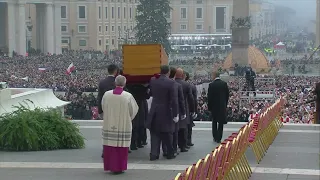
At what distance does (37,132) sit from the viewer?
12328mm

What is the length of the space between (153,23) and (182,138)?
67.1 meters

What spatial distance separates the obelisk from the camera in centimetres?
5497

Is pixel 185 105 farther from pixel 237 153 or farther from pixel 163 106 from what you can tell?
pixel 237 153

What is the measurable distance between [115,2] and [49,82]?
62.4 metres

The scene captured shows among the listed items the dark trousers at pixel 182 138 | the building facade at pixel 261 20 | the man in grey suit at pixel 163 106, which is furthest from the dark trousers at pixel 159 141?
the building facade at pixel 261 20

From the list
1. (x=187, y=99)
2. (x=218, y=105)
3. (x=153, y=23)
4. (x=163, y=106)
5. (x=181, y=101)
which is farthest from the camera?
(x=153, y=23)

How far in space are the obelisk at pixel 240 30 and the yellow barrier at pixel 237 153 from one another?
39794 mm

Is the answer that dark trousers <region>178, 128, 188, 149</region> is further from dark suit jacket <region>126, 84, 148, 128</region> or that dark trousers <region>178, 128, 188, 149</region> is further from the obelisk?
the obelisk

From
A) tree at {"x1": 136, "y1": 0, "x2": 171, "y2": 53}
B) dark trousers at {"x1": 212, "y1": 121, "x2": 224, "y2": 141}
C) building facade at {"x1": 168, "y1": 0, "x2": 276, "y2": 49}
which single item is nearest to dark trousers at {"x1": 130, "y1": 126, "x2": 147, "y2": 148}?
dark trousers at {"x1": 212, "y1": 121, "x2": 224, "y2": 141}

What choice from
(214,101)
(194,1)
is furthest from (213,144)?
(194,1)

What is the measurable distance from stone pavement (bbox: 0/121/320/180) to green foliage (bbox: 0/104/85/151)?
21 centimetres

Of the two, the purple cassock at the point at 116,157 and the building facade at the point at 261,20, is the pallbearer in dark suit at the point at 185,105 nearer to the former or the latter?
the purple cassock at the point at 116,157

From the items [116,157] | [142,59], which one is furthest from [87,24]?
[116,157]

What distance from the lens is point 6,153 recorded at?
1221 cm
